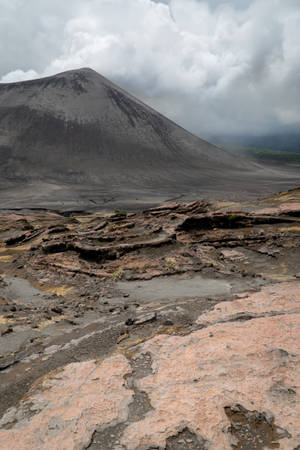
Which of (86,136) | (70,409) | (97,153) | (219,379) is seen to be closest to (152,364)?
(219,379)

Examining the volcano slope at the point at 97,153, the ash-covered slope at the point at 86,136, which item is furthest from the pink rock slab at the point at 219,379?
the ash-covered slope at the point at 86,136

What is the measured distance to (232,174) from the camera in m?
98.6

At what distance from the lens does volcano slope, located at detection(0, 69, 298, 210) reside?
72188 mm

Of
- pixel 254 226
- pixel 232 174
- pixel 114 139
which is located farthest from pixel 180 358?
pixel 114 139

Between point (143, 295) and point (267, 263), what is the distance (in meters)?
5.17

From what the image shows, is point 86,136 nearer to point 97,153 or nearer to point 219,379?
point 97,153

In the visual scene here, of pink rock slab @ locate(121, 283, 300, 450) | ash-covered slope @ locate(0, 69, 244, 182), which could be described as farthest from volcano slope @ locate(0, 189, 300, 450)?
ash-covered slope @ locate(0, 69, 244, 182)

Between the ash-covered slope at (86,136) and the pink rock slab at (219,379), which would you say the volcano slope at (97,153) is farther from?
the pink rock slab at (219,379)

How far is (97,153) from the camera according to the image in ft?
342

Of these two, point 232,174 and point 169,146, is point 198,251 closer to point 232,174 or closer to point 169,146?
point 232,174

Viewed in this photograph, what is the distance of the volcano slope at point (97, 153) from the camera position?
72.2m

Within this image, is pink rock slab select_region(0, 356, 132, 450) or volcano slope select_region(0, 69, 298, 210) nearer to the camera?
pink rock slab select_region(0, 356, 132, 450)

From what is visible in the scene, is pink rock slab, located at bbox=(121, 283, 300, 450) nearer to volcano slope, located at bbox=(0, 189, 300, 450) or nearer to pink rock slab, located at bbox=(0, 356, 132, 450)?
volcano slope, located at bbox=(0, 189, 300, 450)

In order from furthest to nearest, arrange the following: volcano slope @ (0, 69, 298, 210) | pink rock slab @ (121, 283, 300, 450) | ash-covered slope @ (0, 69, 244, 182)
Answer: ash-covered slope @ (0, 69, 244, 182)
volcano slope @ (0, 69, 298, 210)
pink rock slab @ (121, 283, 300, 450)
